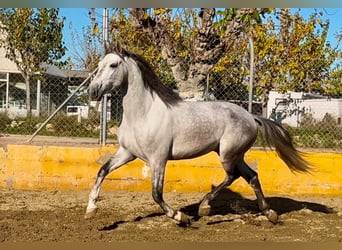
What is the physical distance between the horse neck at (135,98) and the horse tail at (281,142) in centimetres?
150

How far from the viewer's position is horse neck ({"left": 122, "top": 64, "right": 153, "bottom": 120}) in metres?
5.42

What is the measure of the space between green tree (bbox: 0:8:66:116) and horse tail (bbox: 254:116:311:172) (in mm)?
11627

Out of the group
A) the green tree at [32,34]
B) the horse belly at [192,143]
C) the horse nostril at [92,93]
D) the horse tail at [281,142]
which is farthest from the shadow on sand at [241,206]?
the green tree at [32,34]

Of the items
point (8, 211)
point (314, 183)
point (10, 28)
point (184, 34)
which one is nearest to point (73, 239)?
point (8, 211)

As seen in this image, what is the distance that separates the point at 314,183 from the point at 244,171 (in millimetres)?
1959

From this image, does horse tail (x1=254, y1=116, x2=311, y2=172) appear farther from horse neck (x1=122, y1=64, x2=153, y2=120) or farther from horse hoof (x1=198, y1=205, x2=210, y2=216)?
horse neck (x1=122, y1=64, x2=153, y2=120)

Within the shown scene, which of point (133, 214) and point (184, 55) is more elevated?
point (184, 55)

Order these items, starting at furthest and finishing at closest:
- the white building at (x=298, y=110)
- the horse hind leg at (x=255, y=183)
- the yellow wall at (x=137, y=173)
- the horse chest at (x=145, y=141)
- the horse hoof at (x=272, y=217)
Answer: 1. the white building at (x=298, y=110)
2. the yellow wall at (x=137, y=173)
3. the horse hind leg at (x=255, y=183)
4. the horse hoof at (x=272, y=217)
5. the horse chest at (x=145, y=141)

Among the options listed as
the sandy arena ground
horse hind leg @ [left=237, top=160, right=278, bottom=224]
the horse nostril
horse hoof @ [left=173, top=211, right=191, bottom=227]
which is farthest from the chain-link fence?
horse hoof @ [left=173, top=211, right=191, bottom=227]

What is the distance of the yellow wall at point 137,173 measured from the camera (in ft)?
24.7

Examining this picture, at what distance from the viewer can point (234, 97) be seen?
853 centimetres

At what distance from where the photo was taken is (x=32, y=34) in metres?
17.5

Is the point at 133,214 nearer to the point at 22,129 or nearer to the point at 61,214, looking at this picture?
the point at 61,214

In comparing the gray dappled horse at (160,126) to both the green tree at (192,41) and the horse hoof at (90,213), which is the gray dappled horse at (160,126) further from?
the green tree at (192,41)
